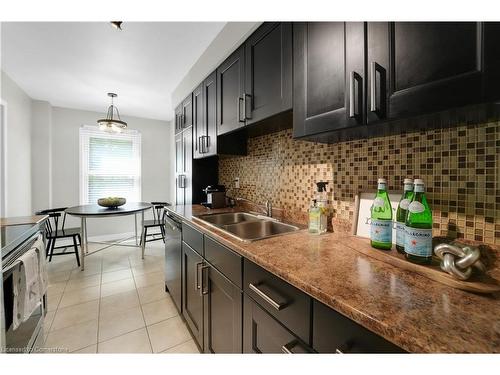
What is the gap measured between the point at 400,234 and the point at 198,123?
6.59ft

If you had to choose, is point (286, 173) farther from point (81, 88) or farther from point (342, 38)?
point (81, 88)

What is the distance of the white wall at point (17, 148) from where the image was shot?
2.68m

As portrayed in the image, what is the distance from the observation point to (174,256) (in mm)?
1970

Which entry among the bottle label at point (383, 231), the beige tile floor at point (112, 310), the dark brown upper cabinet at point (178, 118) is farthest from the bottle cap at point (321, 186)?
the dark brown upper cabinet at point (178, 118)

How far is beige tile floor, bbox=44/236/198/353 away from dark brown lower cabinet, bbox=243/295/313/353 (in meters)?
0.88

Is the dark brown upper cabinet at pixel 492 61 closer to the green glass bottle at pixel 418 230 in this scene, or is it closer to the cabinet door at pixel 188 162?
the green glass bottle at pixel 418 230

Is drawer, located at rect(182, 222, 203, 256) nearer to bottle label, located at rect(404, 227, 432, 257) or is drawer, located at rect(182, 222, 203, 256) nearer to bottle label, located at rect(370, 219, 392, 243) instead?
bottle label, located at rect(370, 219, 392, 243)

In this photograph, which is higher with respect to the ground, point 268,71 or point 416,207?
point 268,71

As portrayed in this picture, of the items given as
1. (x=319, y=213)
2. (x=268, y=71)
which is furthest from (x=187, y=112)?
(x=319, y=213)

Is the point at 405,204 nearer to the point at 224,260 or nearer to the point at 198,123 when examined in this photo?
the point at 224,260

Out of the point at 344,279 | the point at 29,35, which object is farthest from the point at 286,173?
the point at 29,35

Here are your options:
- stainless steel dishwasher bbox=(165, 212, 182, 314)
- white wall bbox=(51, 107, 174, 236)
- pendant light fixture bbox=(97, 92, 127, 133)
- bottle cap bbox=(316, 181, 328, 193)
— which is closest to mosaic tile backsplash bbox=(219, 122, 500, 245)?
bottle cap bbox=(316, 181, 328, 193)

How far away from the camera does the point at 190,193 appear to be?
8.20 ft
